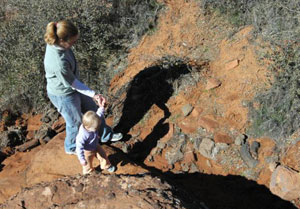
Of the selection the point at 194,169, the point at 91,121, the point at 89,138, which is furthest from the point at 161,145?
the point at 91,121

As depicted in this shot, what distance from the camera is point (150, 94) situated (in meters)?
5.16

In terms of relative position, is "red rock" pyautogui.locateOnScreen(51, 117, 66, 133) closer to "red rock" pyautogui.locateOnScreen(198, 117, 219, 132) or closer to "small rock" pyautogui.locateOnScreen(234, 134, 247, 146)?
"red rock" pyautogui.locateOnScreen(198, 117, 219, 132)

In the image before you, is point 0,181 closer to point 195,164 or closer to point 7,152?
point 7,152

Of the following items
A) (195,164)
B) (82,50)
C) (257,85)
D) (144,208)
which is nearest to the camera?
(144,208)

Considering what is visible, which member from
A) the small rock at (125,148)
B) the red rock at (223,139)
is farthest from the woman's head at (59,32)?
the red rock at (223,139)

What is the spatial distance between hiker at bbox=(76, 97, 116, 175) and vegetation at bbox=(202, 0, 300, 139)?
2082 millimetres

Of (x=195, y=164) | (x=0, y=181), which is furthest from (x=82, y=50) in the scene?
(x=195, y=164)

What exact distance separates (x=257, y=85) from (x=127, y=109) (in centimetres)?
194

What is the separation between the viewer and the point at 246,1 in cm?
545

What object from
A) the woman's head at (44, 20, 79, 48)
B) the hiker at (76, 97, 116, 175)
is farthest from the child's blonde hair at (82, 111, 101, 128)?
the woman's head at (44, 20, 79, 48)

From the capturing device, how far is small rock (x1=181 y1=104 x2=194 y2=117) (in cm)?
479

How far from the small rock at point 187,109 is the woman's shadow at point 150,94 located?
0.74 feet

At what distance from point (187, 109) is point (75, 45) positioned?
232 centimetres

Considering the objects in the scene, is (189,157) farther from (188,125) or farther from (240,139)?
(240,139)
